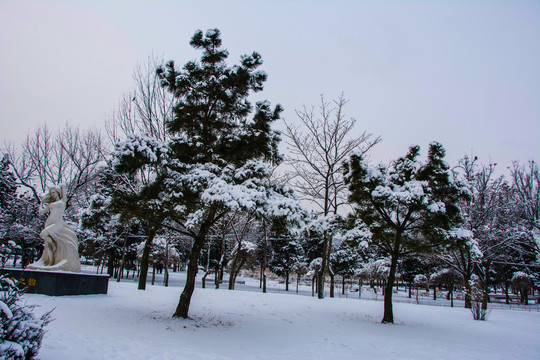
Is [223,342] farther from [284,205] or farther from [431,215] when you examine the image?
[431,215]

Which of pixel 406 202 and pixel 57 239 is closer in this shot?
pixel 406 202

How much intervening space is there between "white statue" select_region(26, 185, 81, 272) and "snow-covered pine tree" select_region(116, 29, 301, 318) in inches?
172

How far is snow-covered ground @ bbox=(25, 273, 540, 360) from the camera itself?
6.08 metres

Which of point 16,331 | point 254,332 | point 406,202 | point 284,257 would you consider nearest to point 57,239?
point 254,332

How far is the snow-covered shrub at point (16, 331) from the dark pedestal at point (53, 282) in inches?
287

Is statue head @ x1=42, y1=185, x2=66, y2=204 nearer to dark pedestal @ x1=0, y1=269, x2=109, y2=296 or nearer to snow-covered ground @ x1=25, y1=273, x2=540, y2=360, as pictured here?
dark pedestal @ x1=0, y1=269, x2=109, y2=296

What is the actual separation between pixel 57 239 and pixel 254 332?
8.06 metres

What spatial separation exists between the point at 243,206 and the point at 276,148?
341 cm

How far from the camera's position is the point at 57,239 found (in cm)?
1161

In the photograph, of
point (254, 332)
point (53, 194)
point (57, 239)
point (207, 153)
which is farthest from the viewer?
point (53, 194)

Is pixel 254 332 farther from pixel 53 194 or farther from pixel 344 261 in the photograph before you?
pixel 344 261

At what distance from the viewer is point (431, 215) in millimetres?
11445

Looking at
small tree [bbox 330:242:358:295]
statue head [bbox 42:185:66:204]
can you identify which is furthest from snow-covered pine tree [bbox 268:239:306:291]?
statue head [bbox 42:185:66:204]

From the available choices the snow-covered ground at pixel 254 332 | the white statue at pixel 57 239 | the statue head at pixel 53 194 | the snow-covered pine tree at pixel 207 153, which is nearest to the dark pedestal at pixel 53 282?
the snow-covered ground at pixel 254 332
